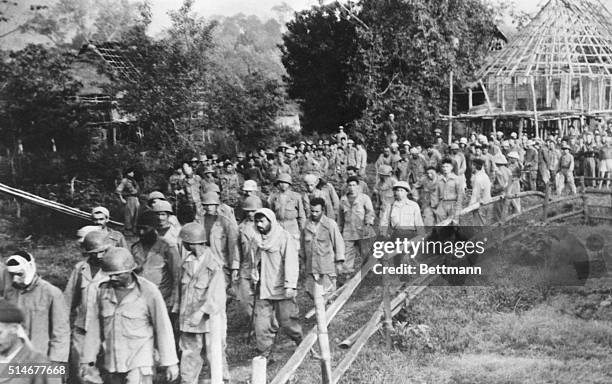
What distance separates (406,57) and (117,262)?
1896cm

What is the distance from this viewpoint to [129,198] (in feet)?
34.8

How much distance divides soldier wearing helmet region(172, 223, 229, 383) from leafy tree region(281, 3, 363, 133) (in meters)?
19.1

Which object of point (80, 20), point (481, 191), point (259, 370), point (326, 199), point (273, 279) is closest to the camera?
point (259, 370)

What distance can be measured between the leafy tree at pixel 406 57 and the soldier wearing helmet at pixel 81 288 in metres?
17.0

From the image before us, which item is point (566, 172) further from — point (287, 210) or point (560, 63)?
point (560, 63)

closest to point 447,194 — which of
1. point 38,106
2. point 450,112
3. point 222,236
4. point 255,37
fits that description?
point 222,236

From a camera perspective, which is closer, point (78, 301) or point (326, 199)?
point (78, 301)

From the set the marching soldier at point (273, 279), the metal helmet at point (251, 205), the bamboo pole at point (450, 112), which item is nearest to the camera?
the marching soldier at point (273, 279)

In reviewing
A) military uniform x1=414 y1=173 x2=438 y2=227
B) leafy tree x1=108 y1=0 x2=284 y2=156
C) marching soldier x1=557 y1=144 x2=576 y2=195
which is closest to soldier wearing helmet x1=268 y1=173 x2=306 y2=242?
military uniform x1=414 y1=173 x2=438 y2=227

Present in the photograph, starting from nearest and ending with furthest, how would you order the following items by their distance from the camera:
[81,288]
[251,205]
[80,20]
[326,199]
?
[81,288] → [251,205] → [326,199] → [80,20]

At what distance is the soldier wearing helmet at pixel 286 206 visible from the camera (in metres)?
8.40

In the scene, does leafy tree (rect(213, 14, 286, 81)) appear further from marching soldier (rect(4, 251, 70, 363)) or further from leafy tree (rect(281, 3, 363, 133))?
marching soldier (rect(4, 251, 70, 363))

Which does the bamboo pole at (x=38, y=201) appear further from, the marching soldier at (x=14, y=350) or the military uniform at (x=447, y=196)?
the military uniform at (x=447, y=196)

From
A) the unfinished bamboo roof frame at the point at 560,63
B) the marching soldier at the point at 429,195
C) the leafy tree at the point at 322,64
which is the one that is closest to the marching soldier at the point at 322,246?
the marching soldier at the point at 429,195
